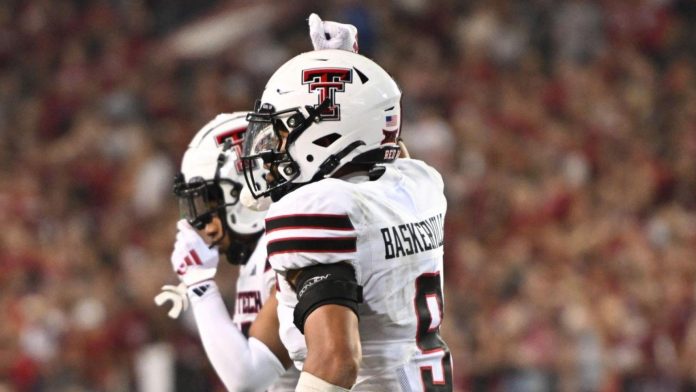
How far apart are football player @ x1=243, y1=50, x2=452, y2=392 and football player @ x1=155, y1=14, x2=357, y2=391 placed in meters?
0.44

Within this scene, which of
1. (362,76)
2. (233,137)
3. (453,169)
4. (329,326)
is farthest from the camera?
(453,169)

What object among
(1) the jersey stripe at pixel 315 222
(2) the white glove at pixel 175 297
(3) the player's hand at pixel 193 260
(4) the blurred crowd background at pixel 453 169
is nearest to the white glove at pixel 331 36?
(1) the jersey stripe at pixel 315 222

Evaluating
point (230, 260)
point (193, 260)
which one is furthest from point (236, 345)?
point (230, 260)

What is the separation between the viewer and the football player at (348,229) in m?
2.54

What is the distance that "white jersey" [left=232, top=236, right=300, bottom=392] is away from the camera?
3586 mm

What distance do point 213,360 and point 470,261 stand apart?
4.56 m

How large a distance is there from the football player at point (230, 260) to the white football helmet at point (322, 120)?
38cm

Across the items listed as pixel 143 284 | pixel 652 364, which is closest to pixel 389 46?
pixel 143 284

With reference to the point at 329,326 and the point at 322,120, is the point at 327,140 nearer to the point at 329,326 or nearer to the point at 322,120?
the point at 322,120

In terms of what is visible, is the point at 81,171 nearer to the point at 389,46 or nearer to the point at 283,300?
the point at 389,46

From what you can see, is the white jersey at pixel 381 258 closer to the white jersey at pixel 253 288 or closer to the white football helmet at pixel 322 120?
the white football helmet at pixel 322 120

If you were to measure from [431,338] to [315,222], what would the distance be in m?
0.45

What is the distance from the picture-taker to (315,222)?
259cm

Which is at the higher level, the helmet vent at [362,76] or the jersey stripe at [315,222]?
the helmet vent at [362,76]
